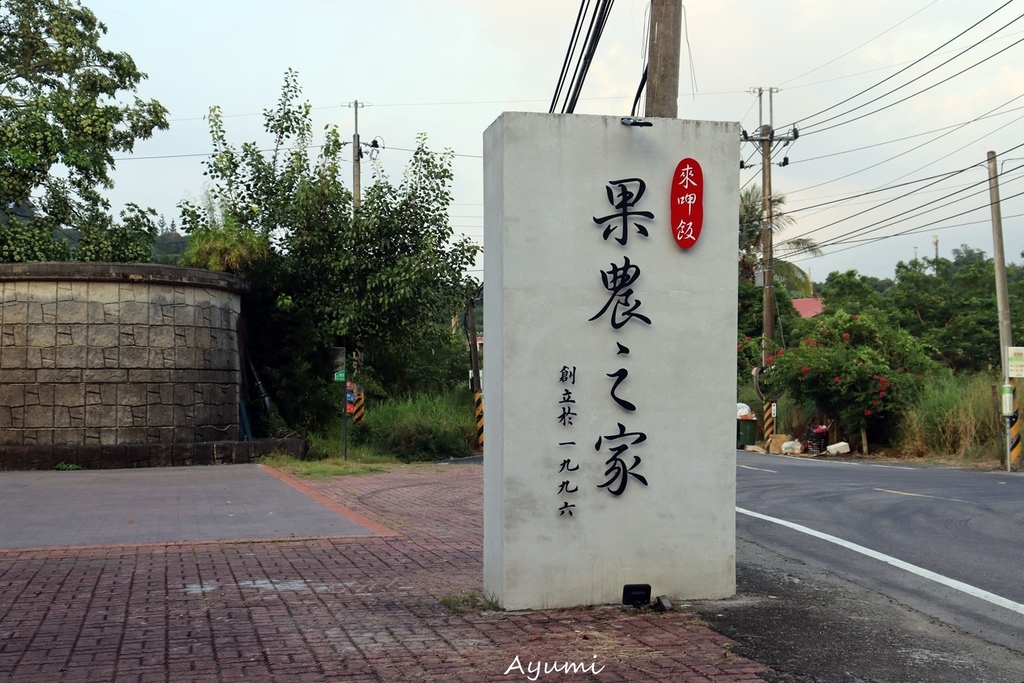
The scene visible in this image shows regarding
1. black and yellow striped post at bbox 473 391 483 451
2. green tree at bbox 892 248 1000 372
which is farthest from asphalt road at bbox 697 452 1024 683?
green tree at bbox 892 248 1000 372

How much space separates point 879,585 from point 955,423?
63.4ft

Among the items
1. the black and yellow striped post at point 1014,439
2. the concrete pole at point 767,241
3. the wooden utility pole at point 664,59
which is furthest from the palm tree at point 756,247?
the wooden utility pole at point 664,59

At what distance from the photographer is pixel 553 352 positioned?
7.14 meters

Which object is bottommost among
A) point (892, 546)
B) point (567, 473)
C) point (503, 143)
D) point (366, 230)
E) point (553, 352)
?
point (892, 546)

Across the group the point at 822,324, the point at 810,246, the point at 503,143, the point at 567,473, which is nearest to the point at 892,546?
the point at 567,473

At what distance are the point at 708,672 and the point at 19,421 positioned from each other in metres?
16.5

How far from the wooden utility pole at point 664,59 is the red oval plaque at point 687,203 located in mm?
786

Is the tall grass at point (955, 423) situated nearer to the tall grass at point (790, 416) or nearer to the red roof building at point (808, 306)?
the tall grass at point (790, 416)

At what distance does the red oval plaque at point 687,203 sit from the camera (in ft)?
24.2

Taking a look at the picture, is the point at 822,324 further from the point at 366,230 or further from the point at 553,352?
the point at 553,352

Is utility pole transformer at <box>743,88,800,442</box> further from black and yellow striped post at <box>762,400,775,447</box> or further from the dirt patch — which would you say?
the dirt patch

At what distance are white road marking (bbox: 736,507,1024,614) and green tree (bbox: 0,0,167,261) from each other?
58.3ft

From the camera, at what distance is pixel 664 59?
8.16 metres

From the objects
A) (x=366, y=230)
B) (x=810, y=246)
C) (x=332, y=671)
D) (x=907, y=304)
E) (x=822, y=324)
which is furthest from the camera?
(x=907, y=304)
